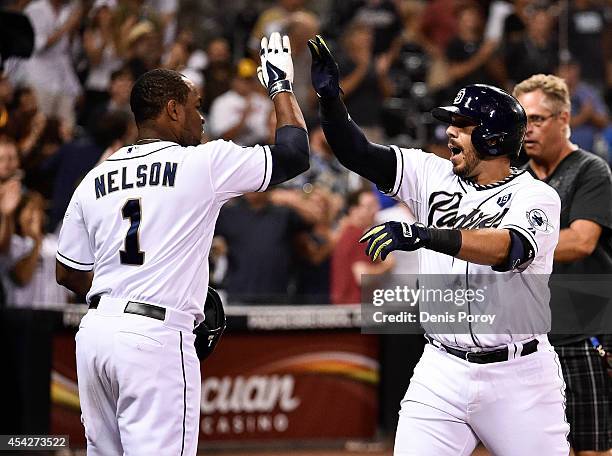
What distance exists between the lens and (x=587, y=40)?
12.0m

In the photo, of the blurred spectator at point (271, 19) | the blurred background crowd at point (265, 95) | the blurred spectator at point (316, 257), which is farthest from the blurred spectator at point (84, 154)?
the blurred spectator at point (271, 19)

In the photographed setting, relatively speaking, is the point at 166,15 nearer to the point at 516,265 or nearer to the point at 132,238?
the point at 132,238

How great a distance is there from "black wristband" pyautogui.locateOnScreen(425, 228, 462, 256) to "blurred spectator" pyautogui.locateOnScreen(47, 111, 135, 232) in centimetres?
461

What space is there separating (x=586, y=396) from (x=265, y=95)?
601 cm

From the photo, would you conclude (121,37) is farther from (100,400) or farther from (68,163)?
(100,400)

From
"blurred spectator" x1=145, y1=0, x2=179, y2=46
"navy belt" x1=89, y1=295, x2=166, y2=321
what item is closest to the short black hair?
"navy belt" x1=89, y1=295, x2=166, y2=321

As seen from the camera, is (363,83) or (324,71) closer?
(324,71)

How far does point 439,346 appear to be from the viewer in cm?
461

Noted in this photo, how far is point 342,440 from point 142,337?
15.9 ft

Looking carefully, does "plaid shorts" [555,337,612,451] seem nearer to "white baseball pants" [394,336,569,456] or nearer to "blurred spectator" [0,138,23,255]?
"white baseball pants" [394,336,569,456]

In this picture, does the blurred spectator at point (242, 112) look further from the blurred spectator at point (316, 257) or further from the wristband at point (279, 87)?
the wristband at point (279, 87)

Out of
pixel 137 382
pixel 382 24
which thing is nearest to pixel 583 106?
pixel 382 24

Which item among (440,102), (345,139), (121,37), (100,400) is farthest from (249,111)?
(100,400)

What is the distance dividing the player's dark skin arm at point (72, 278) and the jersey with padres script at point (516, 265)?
1.57m
